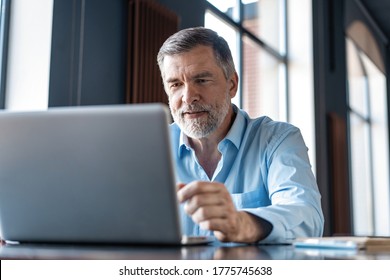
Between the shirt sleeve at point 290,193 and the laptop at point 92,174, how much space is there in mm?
254

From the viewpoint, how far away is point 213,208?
3.50ft

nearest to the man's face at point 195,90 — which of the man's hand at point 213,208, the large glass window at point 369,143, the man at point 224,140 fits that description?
the man at point 224,140

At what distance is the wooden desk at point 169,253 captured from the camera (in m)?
0.89

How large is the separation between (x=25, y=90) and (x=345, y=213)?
469 centimetres

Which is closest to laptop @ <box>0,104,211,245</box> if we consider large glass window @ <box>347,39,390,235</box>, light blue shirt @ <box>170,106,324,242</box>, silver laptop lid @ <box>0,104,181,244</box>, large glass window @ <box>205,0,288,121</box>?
silver laptop lid @ <box>0,104,181,244</box>

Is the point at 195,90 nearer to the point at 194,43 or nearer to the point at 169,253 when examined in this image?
the point at 194,43

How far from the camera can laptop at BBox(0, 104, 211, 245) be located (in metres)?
0.93

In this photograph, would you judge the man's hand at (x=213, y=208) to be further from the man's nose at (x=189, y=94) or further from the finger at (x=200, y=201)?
the man's nose at (x=189, y=94)

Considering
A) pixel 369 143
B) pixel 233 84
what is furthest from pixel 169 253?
pixel 369 143

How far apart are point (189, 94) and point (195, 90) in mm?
32

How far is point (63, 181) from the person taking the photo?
3.36 ft

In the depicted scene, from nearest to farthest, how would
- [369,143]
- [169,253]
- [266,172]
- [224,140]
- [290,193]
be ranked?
[169,253] → [290,193] → [266,172] → [224,140] → [369,143]

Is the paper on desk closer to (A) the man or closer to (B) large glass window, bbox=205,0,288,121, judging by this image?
(A) the man

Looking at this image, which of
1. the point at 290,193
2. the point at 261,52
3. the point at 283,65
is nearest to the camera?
the point at 290,193
